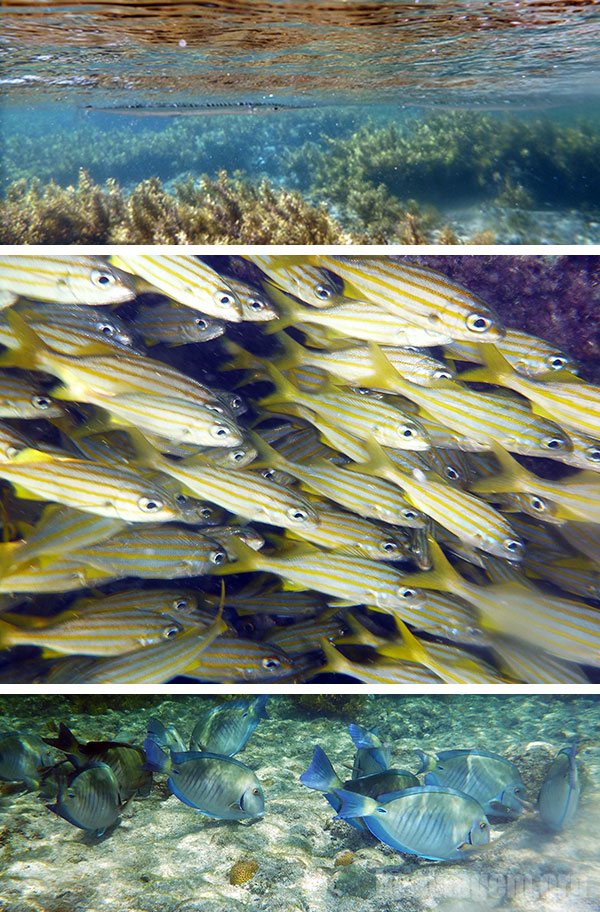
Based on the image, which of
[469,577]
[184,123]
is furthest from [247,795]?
[184,123]

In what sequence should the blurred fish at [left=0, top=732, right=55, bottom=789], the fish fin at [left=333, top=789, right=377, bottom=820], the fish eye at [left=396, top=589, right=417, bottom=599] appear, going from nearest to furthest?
the fish eye at [left=396, top=589, right=417, bottom=599]
the fish fin at [left=333, top=789, right=377, bottom=820]
the blurred fish at [left=0, top=732, right=55, bottom=789]

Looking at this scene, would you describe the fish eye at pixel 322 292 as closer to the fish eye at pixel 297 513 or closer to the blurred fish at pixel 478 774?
the fish eye at pixel 297 513

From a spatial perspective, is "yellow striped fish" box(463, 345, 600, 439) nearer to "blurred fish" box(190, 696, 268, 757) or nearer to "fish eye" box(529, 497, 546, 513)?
"fish eye" box(529, 497, 546, 513)

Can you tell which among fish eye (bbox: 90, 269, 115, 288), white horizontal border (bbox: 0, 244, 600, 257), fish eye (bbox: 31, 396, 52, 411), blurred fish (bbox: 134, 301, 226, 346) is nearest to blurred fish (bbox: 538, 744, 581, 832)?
white horizontal border (bbox: 0, 244, 600, 257)

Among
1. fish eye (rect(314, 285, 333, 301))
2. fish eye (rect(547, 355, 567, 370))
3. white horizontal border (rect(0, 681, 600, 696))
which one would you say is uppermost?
fish eye (rect(314, 285, 333, 301))

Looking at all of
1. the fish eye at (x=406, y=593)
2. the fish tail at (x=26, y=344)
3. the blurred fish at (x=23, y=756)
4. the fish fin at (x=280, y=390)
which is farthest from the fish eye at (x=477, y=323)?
the blurred fish at (x=23, y=756)

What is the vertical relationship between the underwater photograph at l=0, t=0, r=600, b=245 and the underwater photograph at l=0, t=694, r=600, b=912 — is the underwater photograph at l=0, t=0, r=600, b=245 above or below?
above
